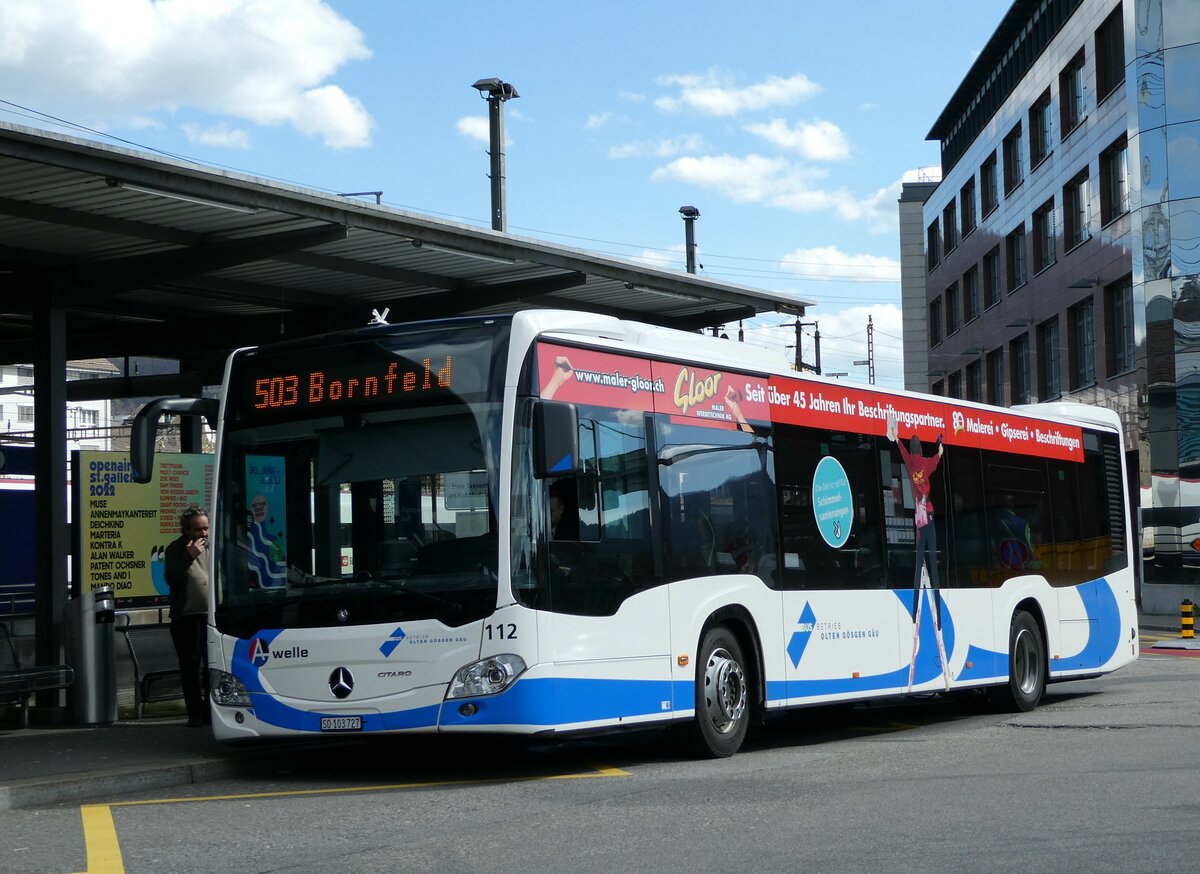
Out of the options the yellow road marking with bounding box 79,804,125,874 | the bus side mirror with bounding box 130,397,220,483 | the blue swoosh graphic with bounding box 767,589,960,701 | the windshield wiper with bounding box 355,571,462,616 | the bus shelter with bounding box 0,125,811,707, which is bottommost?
the yellow road marking with bounding box 79,804,125,874

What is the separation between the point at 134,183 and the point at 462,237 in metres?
3.36

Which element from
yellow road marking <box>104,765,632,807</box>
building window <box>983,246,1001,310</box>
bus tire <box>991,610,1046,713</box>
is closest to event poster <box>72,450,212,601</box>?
yellow road marking <box>104,765,632,807</box>

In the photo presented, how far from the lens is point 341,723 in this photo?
10.1 m

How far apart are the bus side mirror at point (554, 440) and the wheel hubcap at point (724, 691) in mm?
2209

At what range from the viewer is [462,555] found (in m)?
9.89

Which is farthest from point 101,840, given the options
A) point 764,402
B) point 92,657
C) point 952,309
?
point 952,309

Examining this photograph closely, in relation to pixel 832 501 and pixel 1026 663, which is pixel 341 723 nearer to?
pixel 832 501

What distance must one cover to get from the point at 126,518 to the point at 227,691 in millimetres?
6064

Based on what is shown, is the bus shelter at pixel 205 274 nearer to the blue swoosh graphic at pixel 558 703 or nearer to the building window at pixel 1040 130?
the blue swoosh graphic at pixel 558 703

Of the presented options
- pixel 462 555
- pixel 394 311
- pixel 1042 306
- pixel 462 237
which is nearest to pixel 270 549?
pixel 462 555

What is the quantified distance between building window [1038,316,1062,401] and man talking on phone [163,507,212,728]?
35406 millimetres

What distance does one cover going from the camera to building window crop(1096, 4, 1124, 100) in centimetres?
3847

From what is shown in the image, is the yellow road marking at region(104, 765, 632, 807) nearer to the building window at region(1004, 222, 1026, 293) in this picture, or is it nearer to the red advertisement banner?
the red advertisement banner

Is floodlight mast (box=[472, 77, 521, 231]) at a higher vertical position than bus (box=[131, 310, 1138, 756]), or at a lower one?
higher
